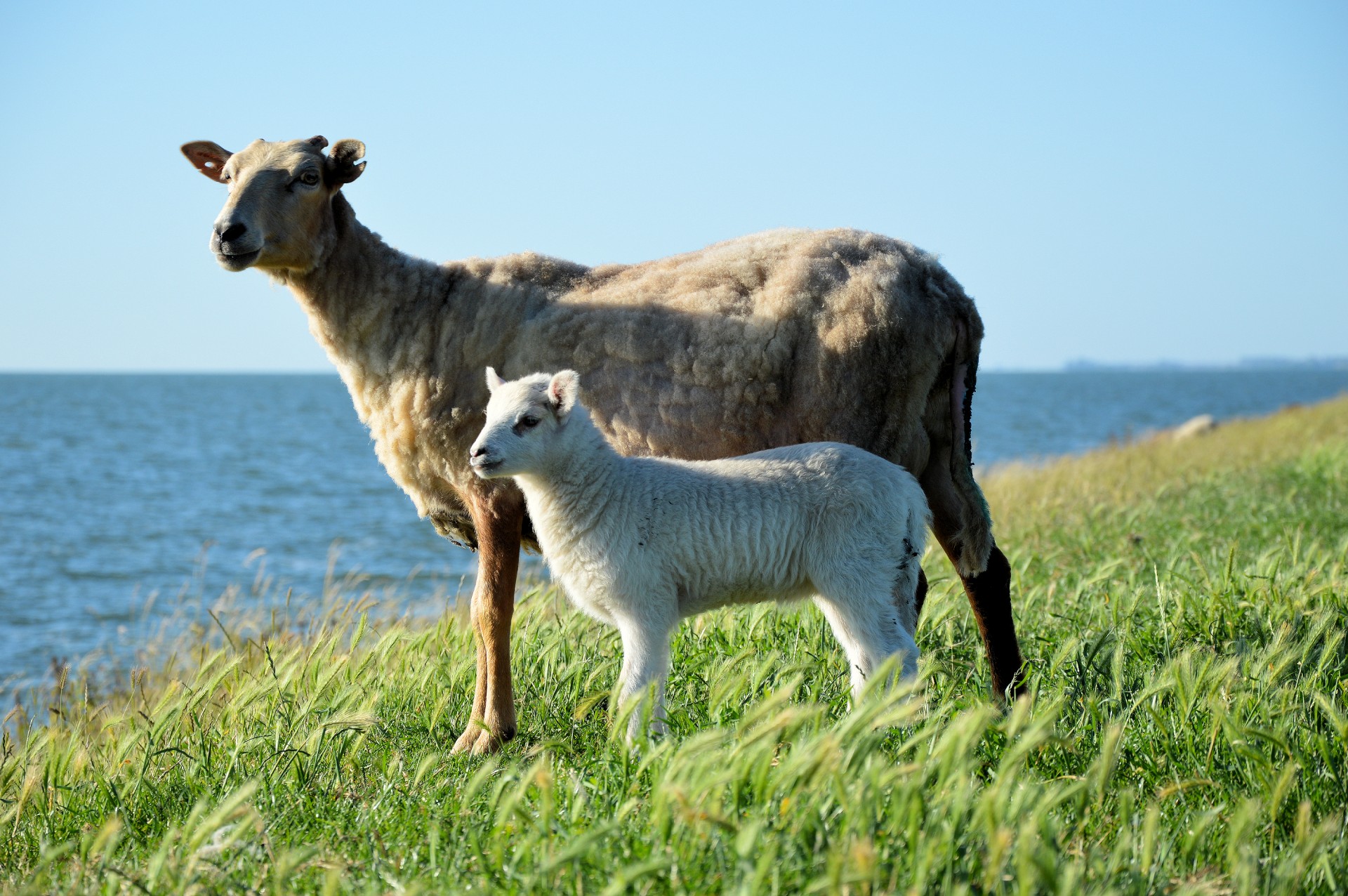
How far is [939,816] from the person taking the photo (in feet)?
9.69

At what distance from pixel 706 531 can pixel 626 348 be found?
3.94 ft

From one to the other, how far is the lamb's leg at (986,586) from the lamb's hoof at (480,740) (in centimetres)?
222

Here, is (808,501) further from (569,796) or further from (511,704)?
(511,704)

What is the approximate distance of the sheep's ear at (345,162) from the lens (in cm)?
552

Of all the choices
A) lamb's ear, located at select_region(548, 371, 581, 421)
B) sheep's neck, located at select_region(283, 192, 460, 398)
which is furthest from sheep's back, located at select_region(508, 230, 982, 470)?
lamb's ear, located at select_region(548, 371, 581, 421)

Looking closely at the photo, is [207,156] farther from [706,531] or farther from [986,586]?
[986,586]

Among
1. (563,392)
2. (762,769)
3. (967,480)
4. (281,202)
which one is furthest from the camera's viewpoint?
(967,480)

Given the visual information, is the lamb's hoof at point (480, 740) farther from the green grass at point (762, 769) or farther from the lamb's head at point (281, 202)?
the lamb's head at point (281, 202)

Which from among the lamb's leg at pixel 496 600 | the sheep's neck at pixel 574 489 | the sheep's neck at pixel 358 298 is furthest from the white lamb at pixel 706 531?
the sheep's neck at pixel 358 298

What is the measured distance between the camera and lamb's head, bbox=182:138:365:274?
16.7 ft

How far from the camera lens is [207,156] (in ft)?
19.4

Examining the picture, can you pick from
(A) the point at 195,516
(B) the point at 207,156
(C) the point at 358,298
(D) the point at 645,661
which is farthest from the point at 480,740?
(A) the point at 195,516

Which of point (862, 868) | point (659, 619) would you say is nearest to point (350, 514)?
point (659, 619)

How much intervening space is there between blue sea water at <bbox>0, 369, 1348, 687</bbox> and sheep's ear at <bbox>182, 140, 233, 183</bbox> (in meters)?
2.28
